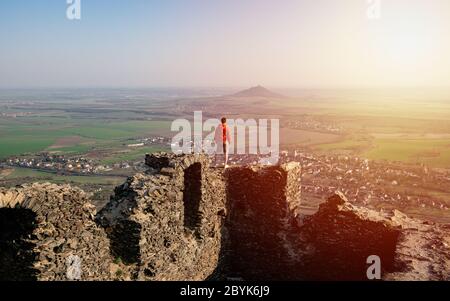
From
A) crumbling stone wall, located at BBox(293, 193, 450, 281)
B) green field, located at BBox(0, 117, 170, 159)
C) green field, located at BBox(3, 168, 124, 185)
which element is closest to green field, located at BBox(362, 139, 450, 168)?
green field, located at BBox(3, 168, 124, 185)

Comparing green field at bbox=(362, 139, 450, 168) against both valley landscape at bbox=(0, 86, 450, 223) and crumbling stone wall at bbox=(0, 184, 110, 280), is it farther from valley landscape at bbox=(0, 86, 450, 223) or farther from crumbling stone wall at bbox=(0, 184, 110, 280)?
crumbling stone wall at bbox=(0, 184, 110, 280)

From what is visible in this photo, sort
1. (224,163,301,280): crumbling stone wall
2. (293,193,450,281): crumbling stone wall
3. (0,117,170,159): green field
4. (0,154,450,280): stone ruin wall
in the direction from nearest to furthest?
1. (0,154,450,280): stone ruin wall
2. (293,193,450,281): crumbling stone wall
3. (224,163,301,280): crumbling stone wall
4. (0,117,170,159): green field

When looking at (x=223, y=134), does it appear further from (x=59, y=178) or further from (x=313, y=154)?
(x=313, y=154)

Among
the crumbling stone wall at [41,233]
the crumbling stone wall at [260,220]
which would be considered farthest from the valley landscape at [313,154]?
the crumbling stone wall at [41,233]

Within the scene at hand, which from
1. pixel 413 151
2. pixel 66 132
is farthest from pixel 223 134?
pixel 66 132

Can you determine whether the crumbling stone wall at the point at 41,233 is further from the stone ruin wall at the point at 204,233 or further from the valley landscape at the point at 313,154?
the valley landscape at the point at 313,154

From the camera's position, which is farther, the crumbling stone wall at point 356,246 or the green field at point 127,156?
the green field at point 127,156
